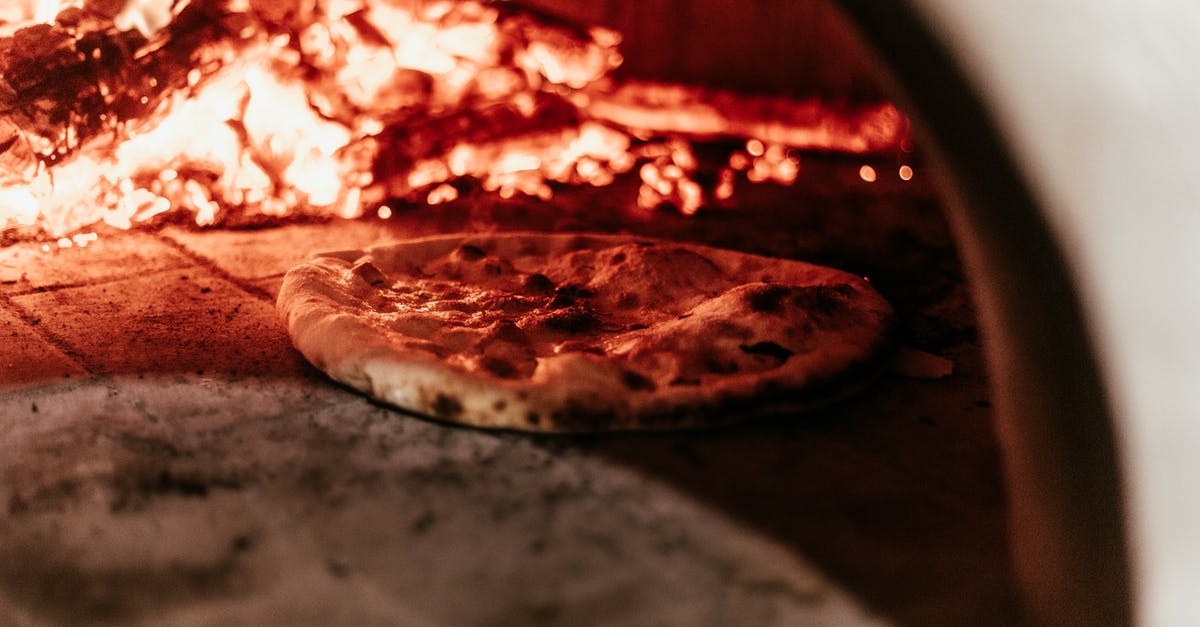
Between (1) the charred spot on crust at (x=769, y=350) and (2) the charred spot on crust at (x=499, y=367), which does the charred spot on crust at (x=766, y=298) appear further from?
(2) the charred spot on crust at (x=499, y=367)

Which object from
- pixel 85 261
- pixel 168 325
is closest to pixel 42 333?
pixel 168 325

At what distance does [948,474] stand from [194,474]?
171cm

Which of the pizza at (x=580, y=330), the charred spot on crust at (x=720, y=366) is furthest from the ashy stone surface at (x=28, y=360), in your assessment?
the charred spot on crust at (x=720, y=366)

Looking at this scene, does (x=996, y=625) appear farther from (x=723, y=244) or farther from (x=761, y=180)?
(x=761, y=180)

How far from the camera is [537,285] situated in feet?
10.7

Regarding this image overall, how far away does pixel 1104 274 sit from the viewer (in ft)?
5.60

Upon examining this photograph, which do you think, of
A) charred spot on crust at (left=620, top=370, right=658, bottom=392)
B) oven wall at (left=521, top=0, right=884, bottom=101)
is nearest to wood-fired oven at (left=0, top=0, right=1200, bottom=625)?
charred spot on crust at (left=620, top=370, right=658, bottom=392)

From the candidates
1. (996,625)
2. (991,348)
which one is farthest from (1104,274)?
(996,625)

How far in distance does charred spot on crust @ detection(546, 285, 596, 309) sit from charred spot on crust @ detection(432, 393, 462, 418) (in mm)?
674

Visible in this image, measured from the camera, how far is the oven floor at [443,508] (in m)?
1.92

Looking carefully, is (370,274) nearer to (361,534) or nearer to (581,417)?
(581,417)

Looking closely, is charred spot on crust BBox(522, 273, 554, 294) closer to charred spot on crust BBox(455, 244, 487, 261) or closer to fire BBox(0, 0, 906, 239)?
charred spot on crust BBox(455, 244, 487, 261)

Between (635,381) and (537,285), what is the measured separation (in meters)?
0.80

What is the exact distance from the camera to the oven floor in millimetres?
1921
